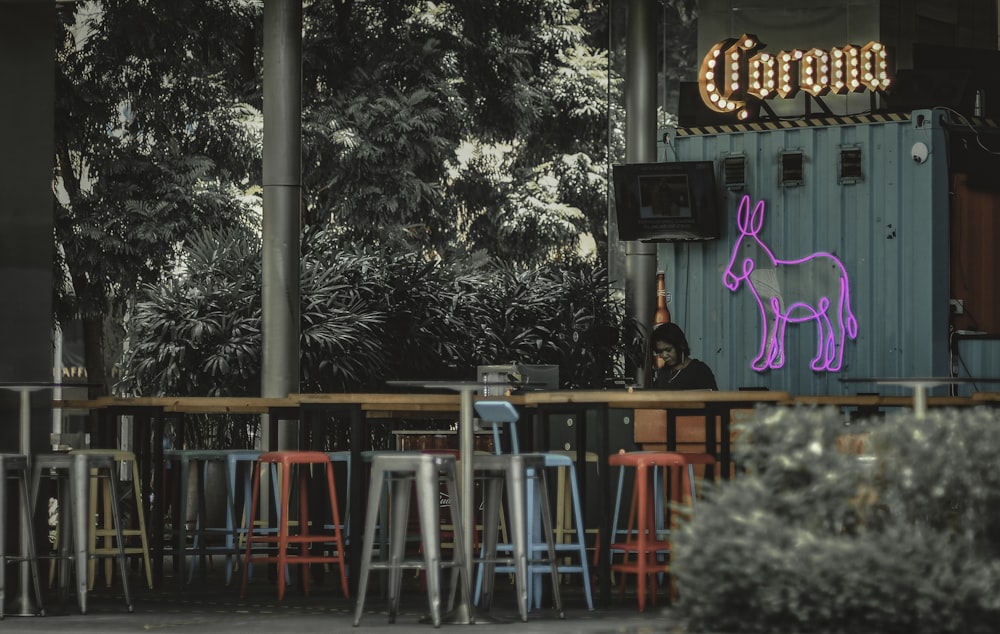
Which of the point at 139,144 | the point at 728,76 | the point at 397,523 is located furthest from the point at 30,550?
the point at 139,144

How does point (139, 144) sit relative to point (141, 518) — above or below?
above

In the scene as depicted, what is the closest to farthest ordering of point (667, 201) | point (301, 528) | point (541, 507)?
1. point (541, 507)
2. point (301, 528)
3. point (667, 201)

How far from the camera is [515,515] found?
742cm

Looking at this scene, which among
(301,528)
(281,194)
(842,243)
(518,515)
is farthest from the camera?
(842,243)

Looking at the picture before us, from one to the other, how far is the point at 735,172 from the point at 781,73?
0.81 metres

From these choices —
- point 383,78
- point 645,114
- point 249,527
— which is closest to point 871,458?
point 249,527

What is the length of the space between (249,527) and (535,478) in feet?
5.79

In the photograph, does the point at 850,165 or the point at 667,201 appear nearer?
the point at 850,165

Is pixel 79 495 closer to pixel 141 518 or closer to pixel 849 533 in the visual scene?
pixel 141 518

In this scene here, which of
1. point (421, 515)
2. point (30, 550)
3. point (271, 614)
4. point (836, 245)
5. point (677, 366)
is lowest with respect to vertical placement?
point (271, 614)

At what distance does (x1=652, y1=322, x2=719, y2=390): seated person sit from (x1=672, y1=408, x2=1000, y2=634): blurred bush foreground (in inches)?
188

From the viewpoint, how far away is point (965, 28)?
606 inches

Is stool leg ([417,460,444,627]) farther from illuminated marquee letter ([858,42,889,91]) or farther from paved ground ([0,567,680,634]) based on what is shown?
illuminated marquee letter ([858,42,889,91])

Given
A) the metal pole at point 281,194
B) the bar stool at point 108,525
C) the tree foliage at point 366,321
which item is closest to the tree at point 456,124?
the tree foliage at point 366,321
